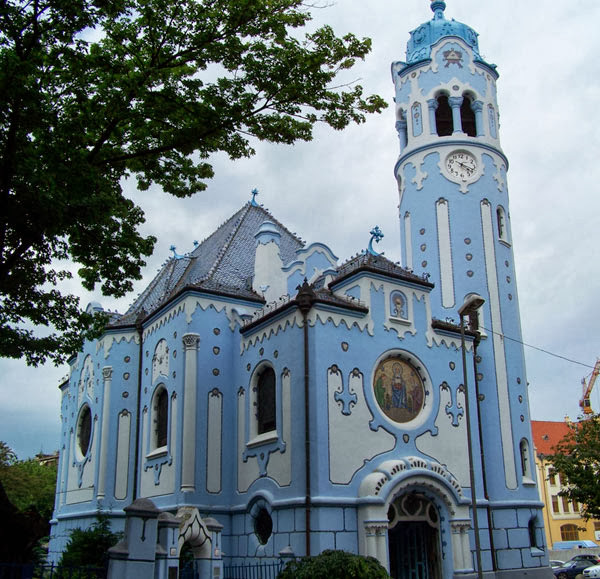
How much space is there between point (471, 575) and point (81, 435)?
54.4 feet

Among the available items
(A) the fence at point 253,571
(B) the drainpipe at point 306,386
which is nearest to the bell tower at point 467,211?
(B) the drainpipe at point 306,386

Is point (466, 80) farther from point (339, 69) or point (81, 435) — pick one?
point (81, 435)

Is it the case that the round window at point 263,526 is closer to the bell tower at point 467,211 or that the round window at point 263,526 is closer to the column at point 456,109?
the bell tower at point 467,211

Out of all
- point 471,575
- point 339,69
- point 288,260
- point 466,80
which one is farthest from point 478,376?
point 339,69

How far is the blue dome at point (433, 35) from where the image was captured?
30.2 metres

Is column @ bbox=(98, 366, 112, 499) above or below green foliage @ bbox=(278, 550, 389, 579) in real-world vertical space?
above

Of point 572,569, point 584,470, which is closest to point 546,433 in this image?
point 572,569

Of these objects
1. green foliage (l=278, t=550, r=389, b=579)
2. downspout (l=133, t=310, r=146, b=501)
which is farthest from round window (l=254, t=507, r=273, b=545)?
downspout (l=133, t=310, r=146, b=501)

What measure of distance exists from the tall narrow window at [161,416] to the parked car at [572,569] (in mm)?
23288

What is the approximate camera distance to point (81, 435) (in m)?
28.8

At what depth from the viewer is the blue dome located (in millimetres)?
30234

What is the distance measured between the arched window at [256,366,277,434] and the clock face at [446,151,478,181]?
11599 millimetres

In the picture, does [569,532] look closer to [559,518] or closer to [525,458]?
[559,518]

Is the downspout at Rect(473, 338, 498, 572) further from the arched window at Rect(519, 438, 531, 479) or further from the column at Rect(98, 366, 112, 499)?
the column at Rect(98, 366, 112, 499)
